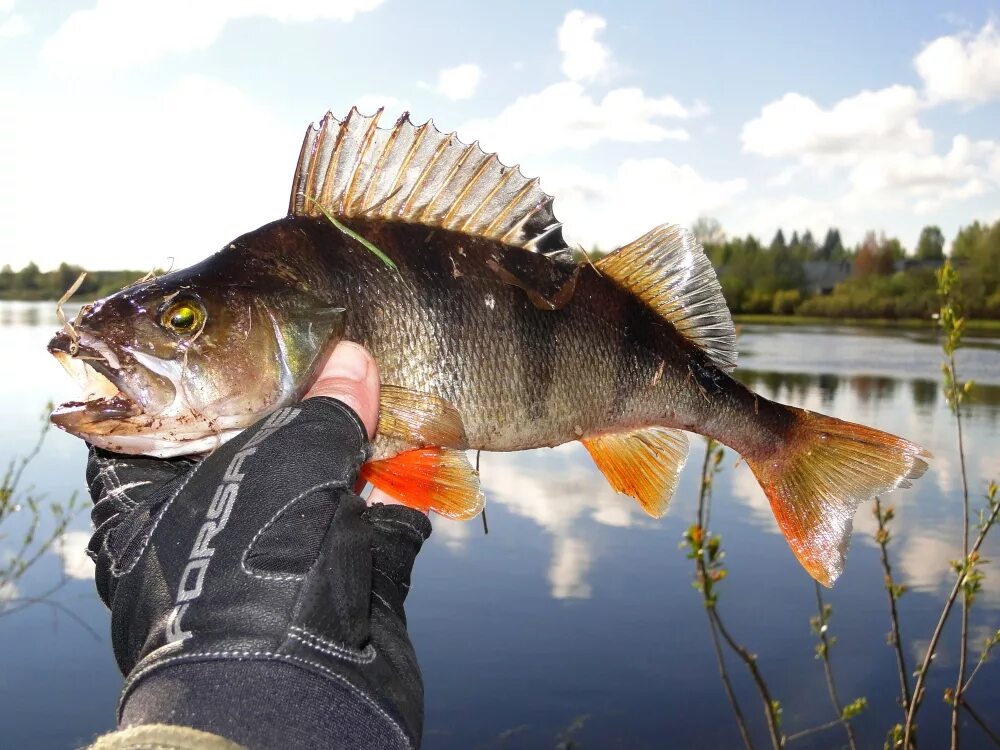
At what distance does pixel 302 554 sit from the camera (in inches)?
Result: 59.1

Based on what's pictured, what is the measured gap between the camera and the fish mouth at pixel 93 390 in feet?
5.85

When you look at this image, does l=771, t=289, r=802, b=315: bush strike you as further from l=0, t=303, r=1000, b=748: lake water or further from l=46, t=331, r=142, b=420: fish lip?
l=46, t=331, r=142, b=420: fish lip

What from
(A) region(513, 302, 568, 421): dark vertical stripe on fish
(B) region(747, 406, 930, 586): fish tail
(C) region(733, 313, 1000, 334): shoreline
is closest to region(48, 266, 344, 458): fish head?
(A) region(513, 302, 568, 421): dark vertical stripe on fish

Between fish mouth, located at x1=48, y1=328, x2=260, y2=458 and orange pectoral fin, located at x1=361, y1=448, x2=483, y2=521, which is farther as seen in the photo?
orange pectoral fin, located at x1=361, y1=448, x2=483, y2=521

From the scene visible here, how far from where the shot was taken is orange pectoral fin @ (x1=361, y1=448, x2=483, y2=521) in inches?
78.4

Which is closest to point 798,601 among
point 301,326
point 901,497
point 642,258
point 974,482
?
point 901,497

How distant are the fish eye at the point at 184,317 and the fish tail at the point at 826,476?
1.64 m

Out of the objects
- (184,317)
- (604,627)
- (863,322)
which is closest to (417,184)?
(184,317)

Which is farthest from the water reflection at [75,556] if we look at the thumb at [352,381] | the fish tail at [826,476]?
the fish tail at [826,476]

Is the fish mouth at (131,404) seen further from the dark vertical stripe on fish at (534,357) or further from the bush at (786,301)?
the bush at (786,301)

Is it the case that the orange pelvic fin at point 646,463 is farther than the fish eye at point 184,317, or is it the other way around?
the orange pelvic fin at point 646,463

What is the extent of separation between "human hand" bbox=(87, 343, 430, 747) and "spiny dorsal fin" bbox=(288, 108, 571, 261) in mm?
574

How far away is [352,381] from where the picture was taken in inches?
76.7

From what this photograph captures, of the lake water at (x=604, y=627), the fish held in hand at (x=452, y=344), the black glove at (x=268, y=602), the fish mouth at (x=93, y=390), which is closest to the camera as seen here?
the black glove at (x=268, y=602)
